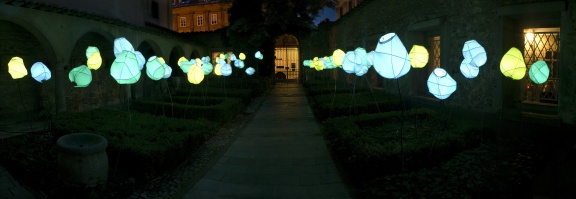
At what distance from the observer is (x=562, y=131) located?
244 inches

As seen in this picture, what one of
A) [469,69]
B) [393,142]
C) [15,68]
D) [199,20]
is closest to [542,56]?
[469,69]

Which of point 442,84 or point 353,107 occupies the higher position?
point 442,84

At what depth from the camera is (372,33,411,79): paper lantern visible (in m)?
4.33

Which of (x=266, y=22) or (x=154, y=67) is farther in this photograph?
(x=266, y=22)

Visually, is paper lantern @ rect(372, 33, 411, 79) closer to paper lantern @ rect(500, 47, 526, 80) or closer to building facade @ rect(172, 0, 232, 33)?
paper lantern @ rect(500, 47, 526, 80)

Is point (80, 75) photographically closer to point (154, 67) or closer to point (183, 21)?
point (154, 67)

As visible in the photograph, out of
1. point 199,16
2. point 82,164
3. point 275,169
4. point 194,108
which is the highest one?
point 199,16

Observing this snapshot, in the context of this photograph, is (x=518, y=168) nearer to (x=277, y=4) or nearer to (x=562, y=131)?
(x=562, y=131)

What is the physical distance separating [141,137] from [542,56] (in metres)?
7.89

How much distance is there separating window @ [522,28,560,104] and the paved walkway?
4365mm

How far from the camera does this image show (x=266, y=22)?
20.8m

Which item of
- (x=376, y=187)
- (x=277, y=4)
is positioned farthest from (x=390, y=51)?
(x=277, y=4)

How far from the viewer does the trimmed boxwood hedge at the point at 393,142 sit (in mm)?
5137

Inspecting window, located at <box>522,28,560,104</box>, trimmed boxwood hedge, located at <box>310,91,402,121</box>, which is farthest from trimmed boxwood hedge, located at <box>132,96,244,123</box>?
window, located at <box>522,28,560,104</box>
